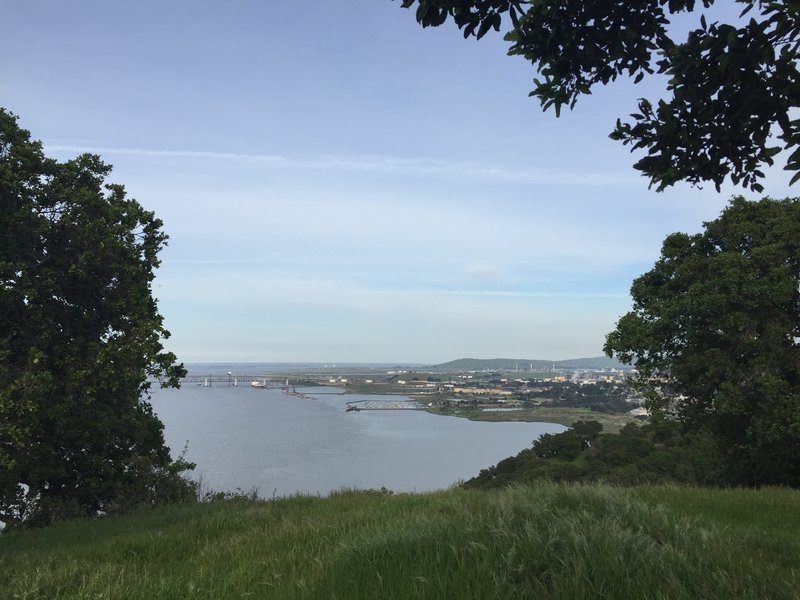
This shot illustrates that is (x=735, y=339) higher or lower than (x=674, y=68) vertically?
lower

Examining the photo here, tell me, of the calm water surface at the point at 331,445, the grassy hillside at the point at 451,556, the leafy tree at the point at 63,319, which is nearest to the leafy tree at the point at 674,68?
the grassy hillside at the point at 451,556

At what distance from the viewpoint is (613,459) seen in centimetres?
3659

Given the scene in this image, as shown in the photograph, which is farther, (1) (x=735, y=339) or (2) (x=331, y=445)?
(2) (x=331, y=445)

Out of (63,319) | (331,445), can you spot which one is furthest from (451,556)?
→ (331,445)

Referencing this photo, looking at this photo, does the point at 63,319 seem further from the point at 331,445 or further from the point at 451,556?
the point at 331,445

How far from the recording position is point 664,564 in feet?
11.3

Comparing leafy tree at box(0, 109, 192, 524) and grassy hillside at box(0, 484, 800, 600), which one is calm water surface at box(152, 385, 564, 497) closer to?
leafy tree at box(0, 109, 192, 524)

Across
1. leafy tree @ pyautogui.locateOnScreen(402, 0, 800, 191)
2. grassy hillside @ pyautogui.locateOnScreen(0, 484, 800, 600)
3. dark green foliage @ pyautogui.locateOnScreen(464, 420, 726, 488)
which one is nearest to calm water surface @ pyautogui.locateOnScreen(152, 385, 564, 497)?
dark green foliage @ pyautogui.locateOnScreen(464, 420, 726, 488)

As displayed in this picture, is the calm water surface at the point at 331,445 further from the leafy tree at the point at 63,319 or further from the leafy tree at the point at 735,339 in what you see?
the leafy tree at the point at 735,339

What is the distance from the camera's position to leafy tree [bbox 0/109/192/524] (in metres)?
10.1

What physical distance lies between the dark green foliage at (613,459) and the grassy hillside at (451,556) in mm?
20411

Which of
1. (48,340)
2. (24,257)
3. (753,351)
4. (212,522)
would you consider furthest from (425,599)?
(753,351)

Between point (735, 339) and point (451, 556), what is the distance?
16152mm

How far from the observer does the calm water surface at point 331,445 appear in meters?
49.5
